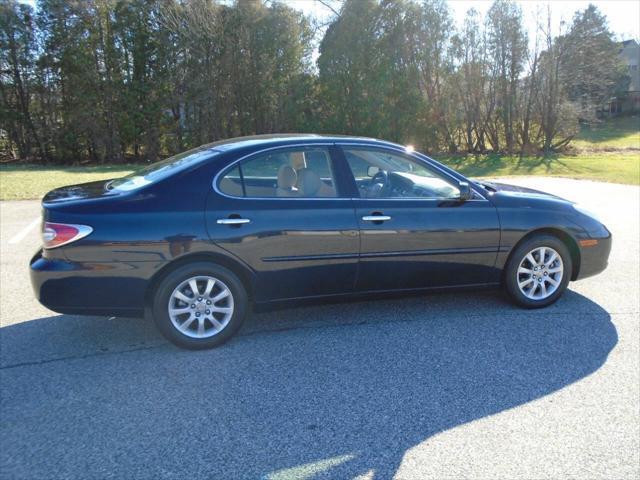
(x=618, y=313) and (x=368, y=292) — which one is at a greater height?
(x=368, y=292)

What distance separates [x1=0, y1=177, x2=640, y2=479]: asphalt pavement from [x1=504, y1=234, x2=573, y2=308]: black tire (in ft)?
0.44

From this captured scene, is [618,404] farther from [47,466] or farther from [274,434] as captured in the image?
[47,466]

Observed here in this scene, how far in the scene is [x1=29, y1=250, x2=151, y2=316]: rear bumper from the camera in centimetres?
365

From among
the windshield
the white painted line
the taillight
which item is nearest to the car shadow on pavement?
the taillight

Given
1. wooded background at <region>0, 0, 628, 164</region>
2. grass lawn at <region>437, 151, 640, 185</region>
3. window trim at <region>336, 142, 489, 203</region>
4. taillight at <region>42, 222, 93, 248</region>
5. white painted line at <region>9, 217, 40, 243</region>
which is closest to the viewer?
taillight at <region>42, 222, 93, 248</region>

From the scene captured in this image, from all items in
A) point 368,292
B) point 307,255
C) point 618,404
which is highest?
point 307,255

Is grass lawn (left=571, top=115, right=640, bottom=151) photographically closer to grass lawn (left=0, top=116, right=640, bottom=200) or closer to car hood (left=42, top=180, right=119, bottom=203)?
grass lawn (left=0, top=116, right=640, bottom=200)

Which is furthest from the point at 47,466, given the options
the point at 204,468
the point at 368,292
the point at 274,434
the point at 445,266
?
the point at 445,266

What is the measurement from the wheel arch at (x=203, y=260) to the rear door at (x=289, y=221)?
0.22ft

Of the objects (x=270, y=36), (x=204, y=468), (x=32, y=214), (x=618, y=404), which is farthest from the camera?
(x=270, y=36)

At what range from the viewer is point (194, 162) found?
408cm

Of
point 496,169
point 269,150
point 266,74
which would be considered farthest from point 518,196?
point 266,74

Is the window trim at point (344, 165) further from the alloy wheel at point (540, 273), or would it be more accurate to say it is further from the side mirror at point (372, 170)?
the alloy wheel at point (540, 273)

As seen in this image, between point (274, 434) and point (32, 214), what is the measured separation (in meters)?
8.81
